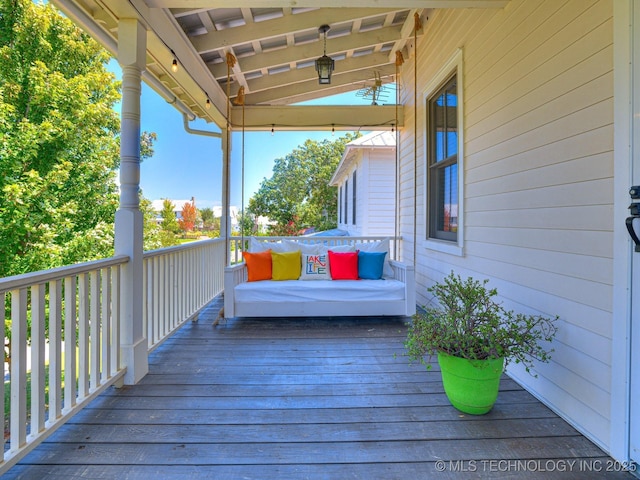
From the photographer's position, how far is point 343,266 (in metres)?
4.14

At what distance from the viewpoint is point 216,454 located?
1.66 m

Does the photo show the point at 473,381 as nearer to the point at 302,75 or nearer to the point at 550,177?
the point at 550,177

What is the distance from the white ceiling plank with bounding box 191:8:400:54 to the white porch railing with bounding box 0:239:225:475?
6.90 feet

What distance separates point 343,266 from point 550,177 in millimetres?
2440

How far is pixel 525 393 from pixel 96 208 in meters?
10.5

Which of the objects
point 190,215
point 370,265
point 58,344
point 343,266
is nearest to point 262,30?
point 343,266

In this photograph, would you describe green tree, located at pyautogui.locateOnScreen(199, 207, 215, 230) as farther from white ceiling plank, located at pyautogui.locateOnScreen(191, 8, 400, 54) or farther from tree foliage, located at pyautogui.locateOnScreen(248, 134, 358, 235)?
white ceiling plank, located at pyautogui.locateOnScreen(191, 8, 400, 54)

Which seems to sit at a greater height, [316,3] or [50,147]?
[50,147]

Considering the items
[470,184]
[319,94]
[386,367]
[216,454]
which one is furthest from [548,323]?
[319,94]

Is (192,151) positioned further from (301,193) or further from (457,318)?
(457,318)

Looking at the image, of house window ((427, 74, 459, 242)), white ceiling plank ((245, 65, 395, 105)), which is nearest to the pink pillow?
house window ((427, 74, 459, 242))

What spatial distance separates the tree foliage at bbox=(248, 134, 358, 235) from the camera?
18938 mm

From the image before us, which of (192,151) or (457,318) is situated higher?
(192,151)

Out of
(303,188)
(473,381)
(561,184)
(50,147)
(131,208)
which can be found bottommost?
(473,381)
